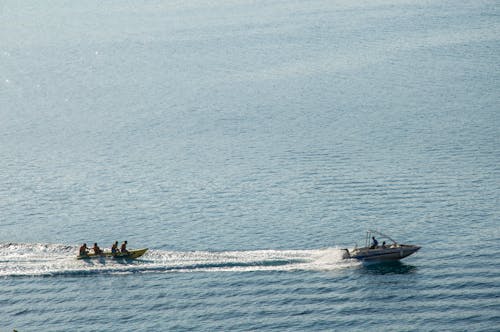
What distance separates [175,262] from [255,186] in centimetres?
2529

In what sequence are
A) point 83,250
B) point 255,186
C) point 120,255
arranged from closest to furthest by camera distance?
point 83,250 → point 120,255 → point 255,186

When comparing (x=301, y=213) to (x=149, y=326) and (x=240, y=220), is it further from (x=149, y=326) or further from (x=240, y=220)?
(x=149, y=326)

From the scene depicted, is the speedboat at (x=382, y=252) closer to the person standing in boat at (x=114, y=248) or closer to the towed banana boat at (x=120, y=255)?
the towed banana boat at (x=120, y=255)

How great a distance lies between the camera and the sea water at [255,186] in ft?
233

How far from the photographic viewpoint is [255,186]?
331 ft

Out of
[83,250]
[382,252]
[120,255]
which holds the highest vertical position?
[83,250]

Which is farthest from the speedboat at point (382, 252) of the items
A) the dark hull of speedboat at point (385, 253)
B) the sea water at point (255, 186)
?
the sea water at point (255, 186)

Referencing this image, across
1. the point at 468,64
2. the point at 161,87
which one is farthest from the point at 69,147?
the point at 468,64

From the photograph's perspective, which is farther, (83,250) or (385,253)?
(83,250)

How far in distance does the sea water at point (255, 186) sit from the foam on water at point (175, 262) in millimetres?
214

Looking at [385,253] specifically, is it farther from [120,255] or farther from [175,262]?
[120,255]

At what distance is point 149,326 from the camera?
67562 millimetres

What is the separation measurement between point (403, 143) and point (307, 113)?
26.2 metres

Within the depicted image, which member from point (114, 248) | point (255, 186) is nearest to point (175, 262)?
point (114, 248)
